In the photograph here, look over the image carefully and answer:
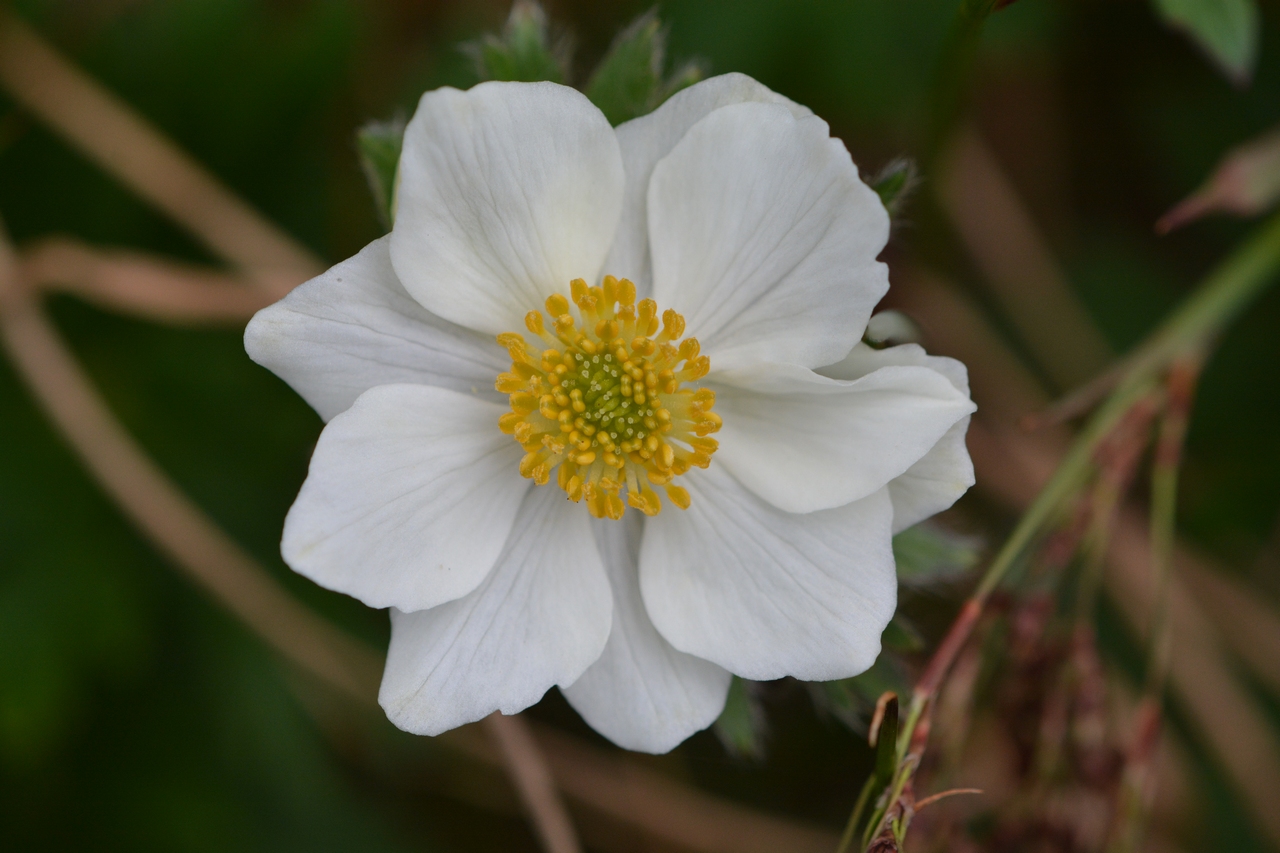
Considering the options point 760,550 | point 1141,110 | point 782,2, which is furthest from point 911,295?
point 760,550

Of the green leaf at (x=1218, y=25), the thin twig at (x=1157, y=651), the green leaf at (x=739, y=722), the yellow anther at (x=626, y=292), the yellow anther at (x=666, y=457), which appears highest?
the yellow anther at (x=626, y=292)

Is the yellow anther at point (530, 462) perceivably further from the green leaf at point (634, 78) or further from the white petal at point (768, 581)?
the green leaf at point (634, 78)

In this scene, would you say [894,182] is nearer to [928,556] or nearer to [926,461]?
[926,461]

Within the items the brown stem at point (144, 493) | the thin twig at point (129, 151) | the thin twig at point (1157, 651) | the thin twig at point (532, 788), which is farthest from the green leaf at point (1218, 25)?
the brown stem at point (144, 493)

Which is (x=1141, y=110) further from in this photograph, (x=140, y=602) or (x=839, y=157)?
(x=140, y=602)

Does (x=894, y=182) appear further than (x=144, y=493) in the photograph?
No

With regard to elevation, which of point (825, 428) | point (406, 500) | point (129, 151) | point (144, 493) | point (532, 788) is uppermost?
point (129, 151)

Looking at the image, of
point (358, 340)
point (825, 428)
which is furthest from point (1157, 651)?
point (358, 340)
